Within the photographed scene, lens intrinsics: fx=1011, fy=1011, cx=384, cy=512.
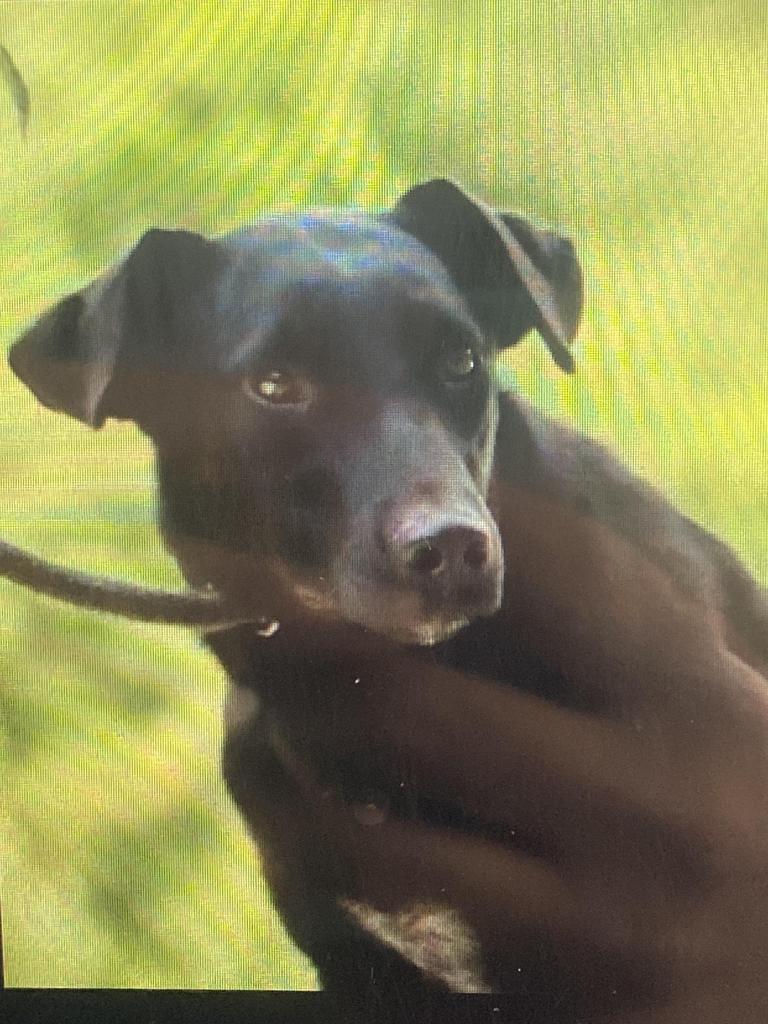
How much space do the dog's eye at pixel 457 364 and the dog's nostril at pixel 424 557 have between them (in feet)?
0.37

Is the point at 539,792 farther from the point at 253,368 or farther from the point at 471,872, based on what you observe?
the point at 253,368

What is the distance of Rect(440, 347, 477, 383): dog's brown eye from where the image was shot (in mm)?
656

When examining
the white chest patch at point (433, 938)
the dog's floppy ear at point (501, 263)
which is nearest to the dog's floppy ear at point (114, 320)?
the dog's floppy ear at point (501, 263)

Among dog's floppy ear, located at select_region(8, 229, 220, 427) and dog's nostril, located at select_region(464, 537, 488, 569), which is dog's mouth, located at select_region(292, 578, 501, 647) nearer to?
dog's nostril, located at select_region(464, 537, 488, 569)

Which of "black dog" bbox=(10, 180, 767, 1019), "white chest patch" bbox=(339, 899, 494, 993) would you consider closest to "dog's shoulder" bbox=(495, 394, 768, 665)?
"black dog" bbox=(10, 180, 767, 1019)

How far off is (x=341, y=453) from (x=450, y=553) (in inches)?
3.7

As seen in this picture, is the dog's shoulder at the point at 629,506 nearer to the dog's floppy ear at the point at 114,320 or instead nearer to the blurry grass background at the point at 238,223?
the blurry grass background at the point at 238,223

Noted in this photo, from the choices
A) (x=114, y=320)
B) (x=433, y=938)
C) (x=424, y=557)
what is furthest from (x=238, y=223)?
(x=433, y=938)

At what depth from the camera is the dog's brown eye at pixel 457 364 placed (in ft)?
2.15

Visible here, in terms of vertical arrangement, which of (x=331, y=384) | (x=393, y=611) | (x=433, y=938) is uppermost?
(x=331, y=384)

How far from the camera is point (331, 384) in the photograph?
647 mm

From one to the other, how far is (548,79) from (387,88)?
0.36ft

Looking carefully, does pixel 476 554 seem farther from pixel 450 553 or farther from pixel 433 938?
pixel 433 938

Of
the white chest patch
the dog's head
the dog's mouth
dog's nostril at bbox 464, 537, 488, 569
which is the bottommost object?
the white chest patch
